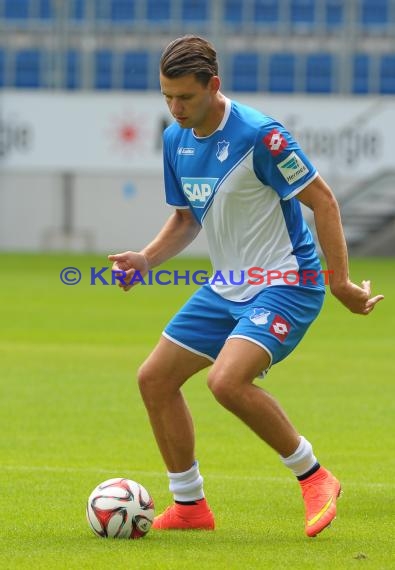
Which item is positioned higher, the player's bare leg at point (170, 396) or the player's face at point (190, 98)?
the player's face at point (190, 98)

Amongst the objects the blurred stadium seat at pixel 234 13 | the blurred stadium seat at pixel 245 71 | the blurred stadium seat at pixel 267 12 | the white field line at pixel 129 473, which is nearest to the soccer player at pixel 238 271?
the white field line at pixel 129 473

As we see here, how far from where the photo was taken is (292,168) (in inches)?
242

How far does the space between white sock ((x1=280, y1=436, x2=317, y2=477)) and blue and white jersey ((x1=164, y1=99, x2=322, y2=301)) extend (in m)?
0.73

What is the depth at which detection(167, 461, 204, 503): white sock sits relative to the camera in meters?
6.62

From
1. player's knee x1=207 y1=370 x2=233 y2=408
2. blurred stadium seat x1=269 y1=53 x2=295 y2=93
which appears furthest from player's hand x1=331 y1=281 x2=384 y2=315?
blurred stadium seat x1=269 y1=53 x2=295 y2=93

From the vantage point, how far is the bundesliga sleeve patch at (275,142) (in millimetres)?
6168

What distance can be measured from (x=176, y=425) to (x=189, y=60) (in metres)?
1.71

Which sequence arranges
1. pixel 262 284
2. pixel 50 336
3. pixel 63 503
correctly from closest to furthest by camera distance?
1. pixel 262 284
2. pixel 63 503
3. pixel 50 336

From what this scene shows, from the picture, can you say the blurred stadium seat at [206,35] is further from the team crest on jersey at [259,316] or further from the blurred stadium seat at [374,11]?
the team crest on jersey at [259,316]

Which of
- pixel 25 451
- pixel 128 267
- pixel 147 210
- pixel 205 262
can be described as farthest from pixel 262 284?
pixel 147 210

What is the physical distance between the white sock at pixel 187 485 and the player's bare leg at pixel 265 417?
53 cm

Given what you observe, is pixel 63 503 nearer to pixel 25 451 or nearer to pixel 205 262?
pixel 25 451

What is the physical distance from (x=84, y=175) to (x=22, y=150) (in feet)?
11.8

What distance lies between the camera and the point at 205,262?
3316cm
